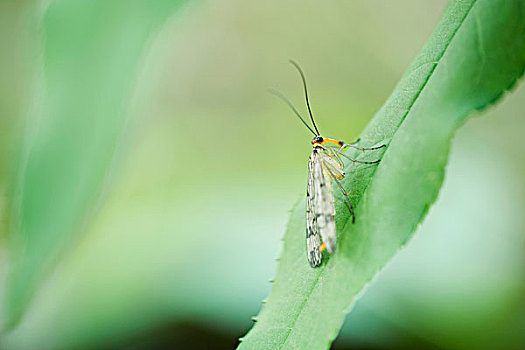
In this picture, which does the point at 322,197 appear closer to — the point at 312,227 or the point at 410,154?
the point at 312,227

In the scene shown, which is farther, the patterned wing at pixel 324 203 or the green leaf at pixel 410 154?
the patterned wing at pixel 324 203

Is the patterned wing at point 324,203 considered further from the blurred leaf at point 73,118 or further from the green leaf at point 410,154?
the blurred leaf at point 73,118

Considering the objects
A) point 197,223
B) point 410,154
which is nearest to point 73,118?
point 410,154

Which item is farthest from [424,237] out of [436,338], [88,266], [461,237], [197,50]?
[197,50]

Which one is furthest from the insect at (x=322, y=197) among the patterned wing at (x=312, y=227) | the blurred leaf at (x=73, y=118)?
the blurred leaf at (x=73, y=118)

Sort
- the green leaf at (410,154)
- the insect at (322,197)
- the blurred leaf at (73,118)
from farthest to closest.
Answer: the blurred leaf at (73,118) < the insect at (322,197) < the green leaf at (410,154)

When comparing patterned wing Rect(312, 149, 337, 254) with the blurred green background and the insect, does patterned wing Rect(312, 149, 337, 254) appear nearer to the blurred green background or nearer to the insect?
the insect
